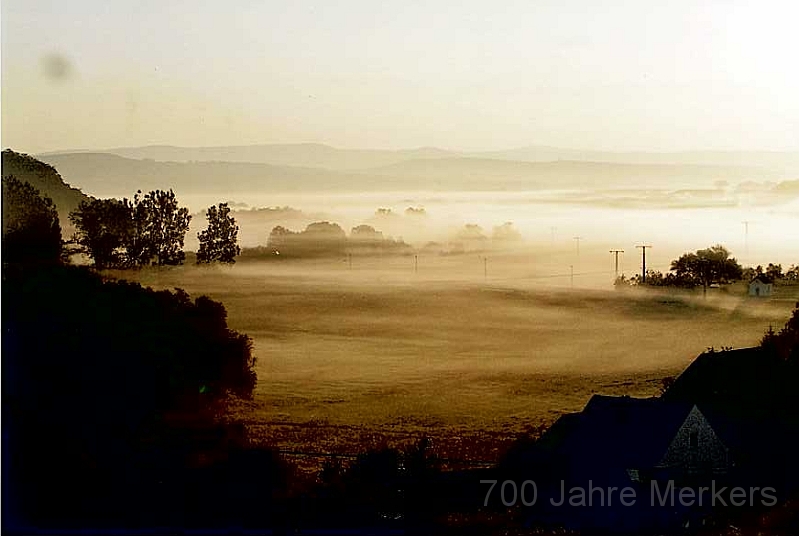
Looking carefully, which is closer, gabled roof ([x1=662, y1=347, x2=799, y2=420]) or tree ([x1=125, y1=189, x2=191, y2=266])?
gabled roof ([x1=662, y1=347, x2=799, y2=420])

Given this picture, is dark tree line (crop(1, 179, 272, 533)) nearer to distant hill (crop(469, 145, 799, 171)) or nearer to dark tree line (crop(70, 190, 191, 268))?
dark tree line (crop(70, 190, 191, 268))

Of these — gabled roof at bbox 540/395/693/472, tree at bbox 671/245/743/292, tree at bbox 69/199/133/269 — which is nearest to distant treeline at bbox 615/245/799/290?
tree at bbox 671/245/743/292

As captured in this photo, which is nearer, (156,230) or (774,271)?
(774,271)

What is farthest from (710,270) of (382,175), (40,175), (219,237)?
(40,175)

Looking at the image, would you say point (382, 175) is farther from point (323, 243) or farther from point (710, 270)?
point (710, 270)

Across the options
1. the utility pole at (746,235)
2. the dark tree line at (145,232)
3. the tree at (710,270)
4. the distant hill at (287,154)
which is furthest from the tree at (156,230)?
the utility pole at (746,235)

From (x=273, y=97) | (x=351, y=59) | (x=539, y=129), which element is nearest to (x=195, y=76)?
(x=273, y=97)
